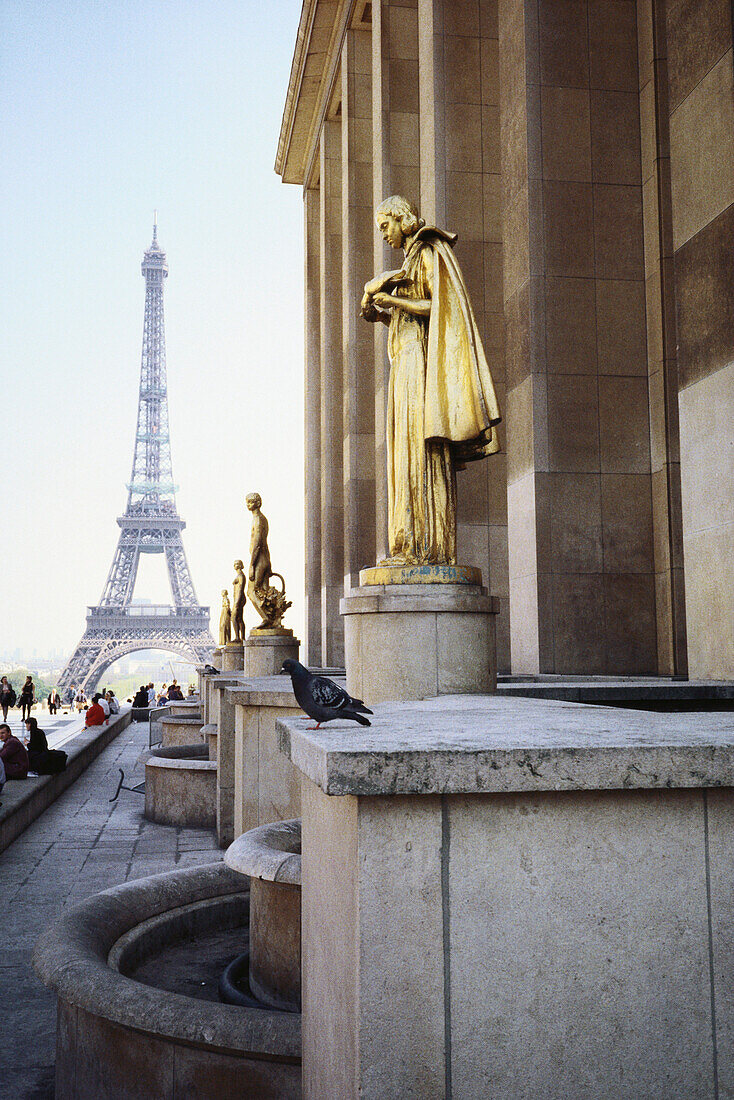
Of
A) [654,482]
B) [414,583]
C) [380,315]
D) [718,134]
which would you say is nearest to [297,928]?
[414,583]

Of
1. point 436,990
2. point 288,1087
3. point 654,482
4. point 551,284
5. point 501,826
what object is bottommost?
point 288,1087

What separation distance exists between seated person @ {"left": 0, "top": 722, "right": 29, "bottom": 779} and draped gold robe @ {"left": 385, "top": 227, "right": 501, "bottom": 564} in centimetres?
1077

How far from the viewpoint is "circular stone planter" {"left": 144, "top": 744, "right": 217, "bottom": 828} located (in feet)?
46.5

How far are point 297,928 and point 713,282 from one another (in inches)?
289

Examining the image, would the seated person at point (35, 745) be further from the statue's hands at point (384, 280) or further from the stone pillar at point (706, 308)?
the statue's hands at point (384, 280)

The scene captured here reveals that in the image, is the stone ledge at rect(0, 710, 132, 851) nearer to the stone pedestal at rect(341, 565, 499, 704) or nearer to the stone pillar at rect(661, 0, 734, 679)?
the stone pedestal at rect(341, 565, 499, 704)

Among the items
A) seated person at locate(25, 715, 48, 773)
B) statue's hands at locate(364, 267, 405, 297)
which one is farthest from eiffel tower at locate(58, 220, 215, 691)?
statue's hands at locate(364, 267, 405, 297)

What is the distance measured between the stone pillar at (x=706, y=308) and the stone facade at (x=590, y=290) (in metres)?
0.02

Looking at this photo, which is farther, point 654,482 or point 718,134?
point 654,482

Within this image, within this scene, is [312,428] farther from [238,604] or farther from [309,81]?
[309,81]

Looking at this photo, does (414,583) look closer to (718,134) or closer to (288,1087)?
(288,1087)

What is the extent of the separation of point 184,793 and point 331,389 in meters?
16.3

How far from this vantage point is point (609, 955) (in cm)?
267

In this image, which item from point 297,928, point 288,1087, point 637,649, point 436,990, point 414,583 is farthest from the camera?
point 637,649
